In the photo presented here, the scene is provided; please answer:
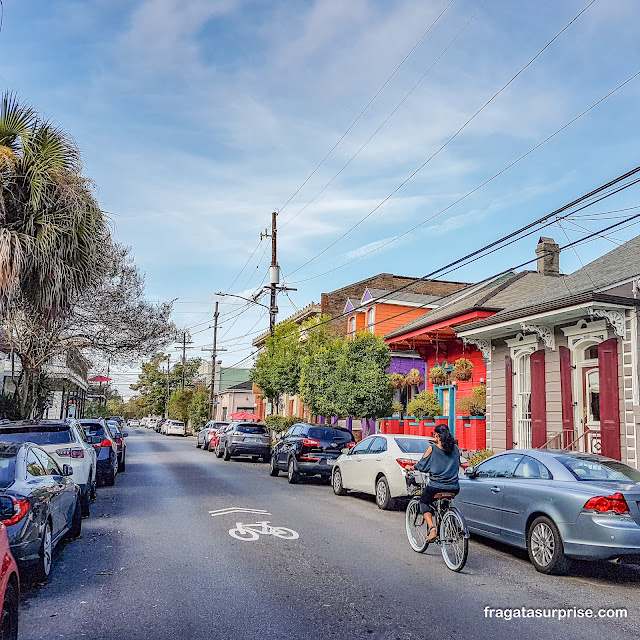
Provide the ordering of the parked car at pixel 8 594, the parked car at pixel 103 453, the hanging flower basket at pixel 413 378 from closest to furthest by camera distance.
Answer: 1. the parked car at pixel 8 594
2. the parked car at pixel 103 453
3. the hanging flower basket at pixel 413 378

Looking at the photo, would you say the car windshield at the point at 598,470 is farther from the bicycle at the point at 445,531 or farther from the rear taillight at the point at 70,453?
the rear taillight at the point at 70,453

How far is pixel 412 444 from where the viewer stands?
13469 mm

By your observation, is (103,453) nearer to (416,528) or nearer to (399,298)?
(416,528)

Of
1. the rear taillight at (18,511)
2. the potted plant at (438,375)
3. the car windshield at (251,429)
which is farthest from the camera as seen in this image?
the car windshield at (251,429)

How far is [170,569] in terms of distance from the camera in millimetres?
7555

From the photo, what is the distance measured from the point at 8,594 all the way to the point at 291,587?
3.29 m

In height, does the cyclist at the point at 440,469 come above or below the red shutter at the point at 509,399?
below

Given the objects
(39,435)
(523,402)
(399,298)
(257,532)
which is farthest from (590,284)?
(399,298)

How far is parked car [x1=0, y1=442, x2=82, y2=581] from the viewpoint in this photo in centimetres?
618

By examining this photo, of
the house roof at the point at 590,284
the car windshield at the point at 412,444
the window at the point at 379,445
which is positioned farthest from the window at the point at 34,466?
the house roof at the point at 590,284

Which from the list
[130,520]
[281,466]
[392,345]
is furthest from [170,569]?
[392,345]

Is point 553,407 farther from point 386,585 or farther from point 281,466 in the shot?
point 386,585

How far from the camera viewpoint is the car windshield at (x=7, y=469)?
6789 millimetres

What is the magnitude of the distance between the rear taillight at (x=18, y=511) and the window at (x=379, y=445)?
27.9 ft
